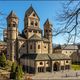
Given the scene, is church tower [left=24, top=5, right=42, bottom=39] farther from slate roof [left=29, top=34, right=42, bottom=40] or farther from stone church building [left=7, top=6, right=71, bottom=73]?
slate roof [left=29, top=34, right=42, bottom=40]

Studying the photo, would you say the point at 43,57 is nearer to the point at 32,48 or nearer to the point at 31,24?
the point at 32,48

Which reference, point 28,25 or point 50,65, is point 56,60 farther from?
point 28,25

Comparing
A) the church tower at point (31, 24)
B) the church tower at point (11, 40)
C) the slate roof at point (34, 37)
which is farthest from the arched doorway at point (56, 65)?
the church tower at point (11, 40)

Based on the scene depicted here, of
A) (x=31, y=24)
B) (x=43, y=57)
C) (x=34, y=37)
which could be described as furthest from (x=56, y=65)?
(x=31, y=24)

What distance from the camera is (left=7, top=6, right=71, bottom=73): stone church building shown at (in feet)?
157

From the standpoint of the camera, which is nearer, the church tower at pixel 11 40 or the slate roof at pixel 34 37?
the slate roof at pixel 34 37

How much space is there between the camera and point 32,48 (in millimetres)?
52719

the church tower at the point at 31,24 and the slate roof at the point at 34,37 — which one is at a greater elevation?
the church tower at the point at 31,24

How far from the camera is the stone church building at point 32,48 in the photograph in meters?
47.8

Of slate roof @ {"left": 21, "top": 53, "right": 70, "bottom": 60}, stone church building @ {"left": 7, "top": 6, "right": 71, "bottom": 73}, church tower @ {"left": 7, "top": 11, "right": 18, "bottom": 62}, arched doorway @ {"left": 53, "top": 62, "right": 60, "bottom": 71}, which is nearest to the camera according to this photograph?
slate roof @ {"left": 21, "top": 53, "right": 70, "bottom": 60}

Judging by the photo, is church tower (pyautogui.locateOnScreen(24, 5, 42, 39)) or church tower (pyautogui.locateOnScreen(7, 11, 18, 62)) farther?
church tower (pyautogui.locateOnScreen(24, 5, 42, 39))

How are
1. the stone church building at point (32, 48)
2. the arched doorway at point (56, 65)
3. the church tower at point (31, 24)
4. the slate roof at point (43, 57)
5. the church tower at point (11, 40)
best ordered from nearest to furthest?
the slate roof at point (43, 57) → the stone church building at point (32, 48) → the arched doorway at point (56, 65) → the church tower at point (11, 40) → the church tower at point (31, 24)

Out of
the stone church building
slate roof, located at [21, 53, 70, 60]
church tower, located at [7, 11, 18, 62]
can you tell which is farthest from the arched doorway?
church tower, located at [7, 11, 18, 62]

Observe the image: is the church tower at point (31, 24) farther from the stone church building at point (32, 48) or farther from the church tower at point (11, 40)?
the church tower at point (11, 40)
